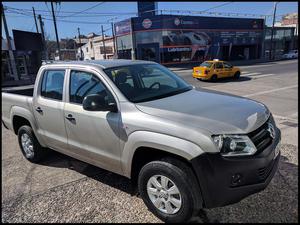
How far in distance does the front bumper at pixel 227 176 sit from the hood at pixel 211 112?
10.5 inches

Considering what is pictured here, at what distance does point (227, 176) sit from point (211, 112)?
67 centimetres

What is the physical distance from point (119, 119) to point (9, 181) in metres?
2.26

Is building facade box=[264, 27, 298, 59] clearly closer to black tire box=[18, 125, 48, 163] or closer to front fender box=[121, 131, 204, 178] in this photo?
black tire box=[18, 125, 48, 163]

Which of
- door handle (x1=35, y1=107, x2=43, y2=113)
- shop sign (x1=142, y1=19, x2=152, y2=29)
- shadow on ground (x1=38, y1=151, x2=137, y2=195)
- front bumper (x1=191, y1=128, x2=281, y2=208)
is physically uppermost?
shop sign (x1=142, y1=19, x2=152, y2=29)

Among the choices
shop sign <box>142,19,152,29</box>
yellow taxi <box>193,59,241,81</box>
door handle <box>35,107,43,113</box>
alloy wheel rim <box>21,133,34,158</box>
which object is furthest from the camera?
shop sign <box>142,19,152,29</box>

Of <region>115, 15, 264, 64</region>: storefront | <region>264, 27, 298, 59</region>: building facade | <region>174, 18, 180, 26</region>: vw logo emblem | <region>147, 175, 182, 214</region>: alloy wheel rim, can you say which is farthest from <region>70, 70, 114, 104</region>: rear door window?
<region>264, 27, 298, 59</region>: building facade

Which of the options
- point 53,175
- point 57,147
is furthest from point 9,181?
point 57,147

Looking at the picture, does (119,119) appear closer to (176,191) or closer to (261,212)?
(176,191)

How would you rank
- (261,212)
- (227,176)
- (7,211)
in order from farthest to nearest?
(7,211) < (261,212) < (227,176)

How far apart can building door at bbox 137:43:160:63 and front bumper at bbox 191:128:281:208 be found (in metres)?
32.2

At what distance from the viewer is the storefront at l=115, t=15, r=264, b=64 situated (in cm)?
3350

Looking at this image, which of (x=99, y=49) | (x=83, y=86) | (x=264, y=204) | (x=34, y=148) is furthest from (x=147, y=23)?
(x=264, y=204)

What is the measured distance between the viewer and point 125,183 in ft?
12.2

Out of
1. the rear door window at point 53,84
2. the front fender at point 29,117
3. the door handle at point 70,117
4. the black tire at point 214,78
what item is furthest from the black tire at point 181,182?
the black tire at point 214,78
